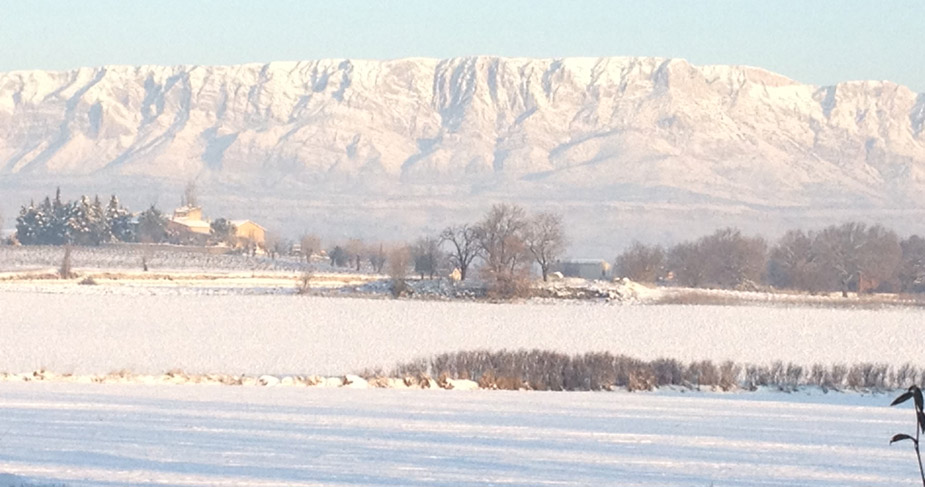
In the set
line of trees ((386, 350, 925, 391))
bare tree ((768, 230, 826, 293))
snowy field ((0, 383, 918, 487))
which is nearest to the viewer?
snowy field ((0, 383, 918, 487))

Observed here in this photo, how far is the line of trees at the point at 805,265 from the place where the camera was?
9962 cm

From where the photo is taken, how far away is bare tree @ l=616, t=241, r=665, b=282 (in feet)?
306

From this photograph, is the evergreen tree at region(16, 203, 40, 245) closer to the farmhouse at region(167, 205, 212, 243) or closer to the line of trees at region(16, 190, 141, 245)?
the line of trees at region(16, 190, 141, 245)

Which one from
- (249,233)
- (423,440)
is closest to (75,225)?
(249,233)

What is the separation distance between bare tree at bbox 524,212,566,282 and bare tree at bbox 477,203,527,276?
60cm

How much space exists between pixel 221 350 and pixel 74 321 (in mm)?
11930

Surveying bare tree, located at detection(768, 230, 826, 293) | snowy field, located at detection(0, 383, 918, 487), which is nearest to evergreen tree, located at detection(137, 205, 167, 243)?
bare tree, located at detection(768, 230, 826, 293)

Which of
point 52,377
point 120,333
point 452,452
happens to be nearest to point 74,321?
point 120,333

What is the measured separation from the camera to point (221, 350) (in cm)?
3631

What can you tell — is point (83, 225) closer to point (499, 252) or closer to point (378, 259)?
point (378, 259)

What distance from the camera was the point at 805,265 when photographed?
101 metres

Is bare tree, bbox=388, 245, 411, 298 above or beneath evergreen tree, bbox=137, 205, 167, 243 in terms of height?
beneath

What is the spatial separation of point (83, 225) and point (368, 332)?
267ft

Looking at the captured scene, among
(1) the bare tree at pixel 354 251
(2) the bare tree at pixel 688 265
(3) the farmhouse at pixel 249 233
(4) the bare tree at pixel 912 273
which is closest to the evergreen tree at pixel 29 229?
(3) the farmhouse at pixel 249 233
